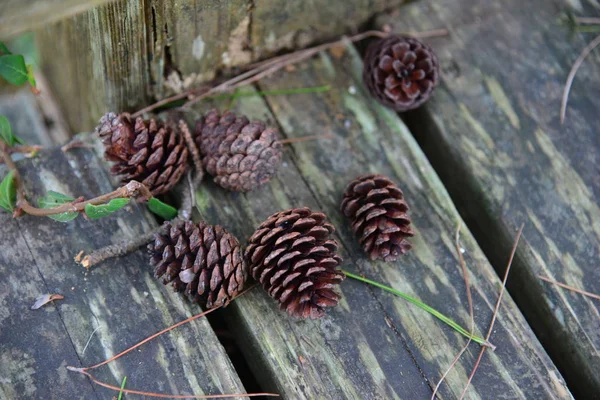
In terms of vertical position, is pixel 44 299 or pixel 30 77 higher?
pixel 30 77

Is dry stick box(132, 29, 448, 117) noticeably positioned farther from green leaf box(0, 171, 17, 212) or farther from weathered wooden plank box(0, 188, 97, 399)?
weathered wooden plank box(0, 188, 97, 399)

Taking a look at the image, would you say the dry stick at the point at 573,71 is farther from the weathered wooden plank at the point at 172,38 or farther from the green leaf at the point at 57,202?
the green leaf at the point at 57,202

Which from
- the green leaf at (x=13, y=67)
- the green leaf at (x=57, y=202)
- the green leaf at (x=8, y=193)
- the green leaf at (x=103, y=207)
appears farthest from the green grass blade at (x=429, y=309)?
the green leaf at (x=13, y=67)

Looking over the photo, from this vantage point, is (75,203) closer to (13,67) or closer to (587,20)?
(13,67)

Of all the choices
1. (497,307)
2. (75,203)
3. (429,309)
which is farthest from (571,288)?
(75,203)

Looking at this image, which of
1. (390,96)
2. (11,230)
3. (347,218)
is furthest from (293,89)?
(11,230)
